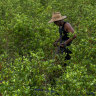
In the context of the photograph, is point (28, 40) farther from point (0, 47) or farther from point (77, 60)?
point (77, 60)

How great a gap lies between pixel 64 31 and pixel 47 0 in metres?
8.97

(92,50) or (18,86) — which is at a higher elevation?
(92,50)

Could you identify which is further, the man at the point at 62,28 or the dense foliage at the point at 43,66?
the man at the point at 62,28

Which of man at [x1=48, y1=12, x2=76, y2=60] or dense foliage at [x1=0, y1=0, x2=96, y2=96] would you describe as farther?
man at [x1=48, y1=12, x2=76, y2=60]

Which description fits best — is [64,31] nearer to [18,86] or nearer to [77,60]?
[77,60]


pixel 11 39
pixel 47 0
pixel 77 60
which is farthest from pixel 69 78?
pixel 47 0

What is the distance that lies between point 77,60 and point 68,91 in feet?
4.41

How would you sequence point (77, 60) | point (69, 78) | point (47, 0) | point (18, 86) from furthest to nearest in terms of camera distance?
point (47, 0) → point (77, 60) → point (18, 86) → point (69, 78)

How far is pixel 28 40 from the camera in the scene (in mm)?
5914

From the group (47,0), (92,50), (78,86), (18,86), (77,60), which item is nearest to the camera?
(78,86)

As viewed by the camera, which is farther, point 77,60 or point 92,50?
point 77,60

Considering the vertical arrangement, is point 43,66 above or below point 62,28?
below

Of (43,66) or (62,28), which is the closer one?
(43,66)

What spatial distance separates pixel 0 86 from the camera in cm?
346
